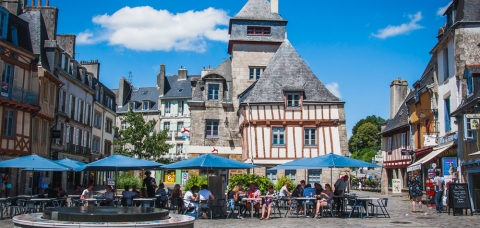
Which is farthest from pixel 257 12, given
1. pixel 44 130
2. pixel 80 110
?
pixel 44 130

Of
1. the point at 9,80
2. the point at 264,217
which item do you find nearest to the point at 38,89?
the point at 9,80

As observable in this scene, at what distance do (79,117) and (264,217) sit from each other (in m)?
24.1

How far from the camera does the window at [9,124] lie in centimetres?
2319

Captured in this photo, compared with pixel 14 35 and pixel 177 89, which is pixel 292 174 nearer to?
pixel 14 35

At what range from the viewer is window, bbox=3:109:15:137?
23.2 metres

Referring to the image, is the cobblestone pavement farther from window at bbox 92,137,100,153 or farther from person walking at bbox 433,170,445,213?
window at bbox 92,137,100,153

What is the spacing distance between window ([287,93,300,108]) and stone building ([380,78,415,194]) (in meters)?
6.83

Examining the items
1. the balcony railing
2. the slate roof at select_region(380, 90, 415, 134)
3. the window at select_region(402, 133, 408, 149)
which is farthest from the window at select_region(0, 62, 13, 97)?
the window at select_region(402, 133, 408, 149)

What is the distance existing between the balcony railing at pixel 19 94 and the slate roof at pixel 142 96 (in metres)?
27.3

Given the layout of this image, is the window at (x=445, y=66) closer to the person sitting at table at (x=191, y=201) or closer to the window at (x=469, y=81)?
the window at (x=469, y=81)

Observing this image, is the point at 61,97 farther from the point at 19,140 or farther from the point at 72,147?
the point at 19,140

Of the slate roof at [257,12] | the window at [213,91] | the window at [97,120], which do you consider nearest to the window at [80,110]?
the window at [97,120]

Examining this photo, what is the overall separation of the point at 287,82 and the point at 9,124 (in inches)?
568

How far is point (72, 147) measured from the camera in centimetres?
3391
